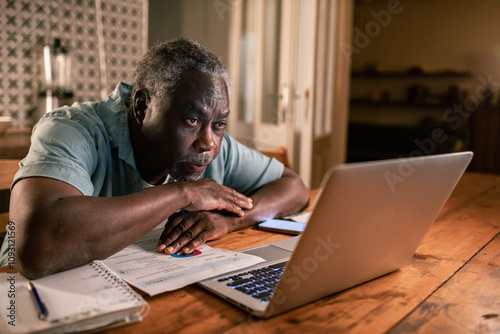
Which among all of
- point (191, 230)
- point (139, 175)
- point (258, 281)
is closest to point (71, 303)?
point (258, 281)

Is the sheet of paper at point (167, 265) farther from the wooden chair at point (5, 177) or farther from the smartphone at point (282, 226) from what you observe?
the wooden chair at point (5, 177)

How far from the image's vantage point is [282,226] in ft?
3.66

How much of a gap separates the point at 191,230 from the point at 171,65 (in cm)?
41

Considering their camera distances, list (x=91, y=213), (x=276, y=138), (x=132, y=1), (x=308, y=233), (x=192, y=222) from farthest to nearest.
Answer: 1. (x=276, y=138)
2. (x=132, y=1)
3. (x=192, y=222)
4. (x=91, y=213)
5. (x=308, y=233)

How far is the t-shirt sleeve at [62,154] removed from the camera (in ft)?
2.85

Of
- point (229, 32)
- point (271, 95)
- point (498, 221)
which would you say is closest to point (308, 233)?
point (498, 221)

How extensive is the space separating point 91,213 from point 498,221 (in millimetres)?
1106

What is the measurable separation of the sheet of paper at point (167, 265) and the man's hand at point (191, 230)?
0.02 m

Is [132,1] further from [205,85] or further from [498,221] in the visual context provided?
[498,221]

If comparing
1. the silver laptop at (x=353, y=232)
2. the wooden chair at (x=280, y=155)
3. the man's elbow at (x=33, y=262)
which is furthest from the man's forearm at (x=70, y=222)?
the wooden chair at (x=280, y=155)

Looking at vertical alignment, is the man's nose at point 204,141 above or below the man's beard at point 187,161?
above

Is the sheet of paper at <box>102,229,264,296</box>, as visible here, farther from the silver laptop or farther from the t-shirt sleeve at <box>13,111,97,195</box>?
the t-shirt sleeve at <box>13,111,97,195</box>

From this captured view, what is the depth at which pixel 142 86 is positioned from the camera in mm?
1159

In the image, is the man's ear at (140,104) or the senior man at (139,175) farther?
the man's ear at (140,104)
